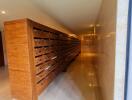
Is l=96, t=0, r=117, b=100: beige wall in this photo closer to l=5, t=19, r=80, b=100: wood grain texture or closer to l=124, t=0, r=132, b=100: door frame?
l=124, t=0, r=132, b=100: door frame

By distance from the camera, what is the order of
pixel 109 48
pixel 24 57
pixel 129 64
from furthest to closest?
pixel 24 57 → pixel 109 48 → pixel 129 64

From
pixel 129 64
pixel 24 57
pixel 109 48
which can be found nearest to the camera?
pixel 129 64

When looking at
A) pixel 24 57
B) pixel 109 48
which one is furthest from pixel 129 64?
pixel 24 57

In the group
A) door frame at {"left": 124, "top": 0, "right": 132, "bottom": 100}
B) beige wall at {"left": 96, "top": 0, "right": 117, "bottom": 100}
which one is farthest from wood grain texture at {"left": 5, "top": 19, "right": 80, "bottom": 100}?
door frame at {"left": 124, "top": 0, "right": 132, "bottom": 100}

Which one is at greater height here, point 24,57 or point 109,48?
point 109,48

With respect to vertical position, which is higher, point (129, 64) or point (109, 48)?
point (109, 48)

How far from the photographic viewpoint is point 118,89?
1177 millimetres

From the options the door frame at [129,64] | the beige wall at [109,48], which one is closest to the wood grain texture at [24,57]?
the beige wall at [109,48]

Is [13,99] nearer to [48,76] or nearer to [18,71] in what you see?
[18,71]

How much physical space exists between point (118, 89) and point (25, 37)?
1.63 m

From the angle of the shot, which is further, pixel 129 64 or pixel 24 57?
pixel 24 57

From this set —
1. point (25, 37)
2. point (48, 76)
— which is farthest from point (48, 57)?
point (25, 37)

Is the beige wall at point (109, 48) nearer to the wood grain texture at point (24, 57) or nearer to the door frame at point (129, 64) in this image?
the door frame at point (129, 64)

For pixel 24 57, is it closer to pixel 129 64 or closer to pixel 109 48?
pixel 109 48
